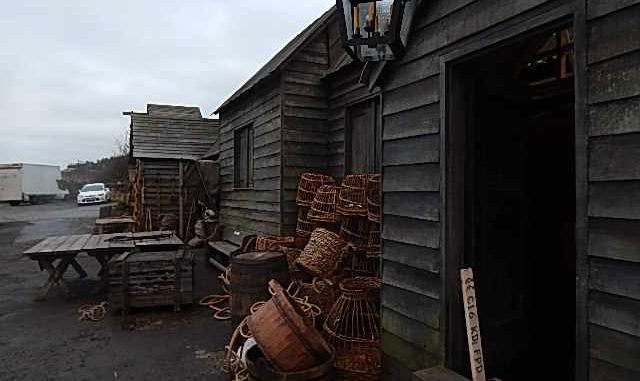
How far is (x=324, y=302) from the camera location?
441 cm

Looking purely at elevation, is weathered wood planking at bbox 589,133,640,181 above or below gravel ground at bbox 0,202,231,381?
above

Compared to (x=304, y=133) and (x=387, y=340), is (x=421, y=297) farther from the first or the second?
(x=304, y=133)

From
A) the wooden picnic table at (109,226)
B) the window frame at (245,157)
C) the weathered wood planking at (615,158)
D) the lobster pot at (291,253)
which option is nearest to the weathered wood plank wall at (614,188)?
the weathered wood planking at (615,158)

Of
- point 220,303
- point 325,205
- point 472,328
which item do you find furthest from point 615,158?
point 220,303

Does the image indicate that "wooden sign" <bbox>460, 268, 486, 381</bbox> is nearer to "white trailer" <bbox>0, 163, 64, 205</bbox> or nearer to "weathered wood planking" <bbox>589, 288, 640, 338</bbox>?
"weathered wood planking" <bbox>589, 288, 640, 338</bbox>

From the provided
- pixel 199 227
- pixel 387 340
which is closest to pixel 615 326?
pixel 387 340

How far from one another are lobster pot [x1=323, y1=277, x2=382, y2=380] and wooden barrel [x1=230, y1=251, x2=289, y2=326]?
89 centimetres

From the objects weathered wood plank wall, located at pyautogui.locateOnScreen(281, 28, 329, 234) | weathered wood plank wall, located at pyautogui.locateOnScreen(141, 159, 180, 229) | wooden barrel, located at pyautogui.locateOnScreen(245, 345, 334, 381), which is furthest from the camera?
weathered wood plank wall, located at pyautogui.locateOnScreen(141, 159, 180, 229)

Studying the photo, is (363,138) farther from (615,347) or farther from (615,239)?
(615,347)

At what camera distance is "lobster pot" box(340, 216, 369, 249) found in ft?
15.7

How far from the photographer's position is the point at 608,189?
1776 millimetres

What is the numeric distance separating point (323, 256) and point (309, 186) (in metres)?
1.57

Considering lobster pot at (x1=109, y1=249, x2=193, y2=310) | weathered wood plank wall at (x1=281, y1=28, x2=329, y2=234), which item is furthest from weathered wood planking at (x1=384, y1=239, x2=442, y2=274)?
lobster pot at (x1=109, y1=249, x2=193, y2=310)

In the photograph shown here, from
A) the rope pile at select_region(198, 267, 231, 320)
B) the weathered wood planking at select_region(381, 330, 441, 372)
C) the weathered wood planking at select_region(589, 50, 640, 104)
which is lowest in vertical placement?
the rope pile at select_region(198, 267, 231, 320)
